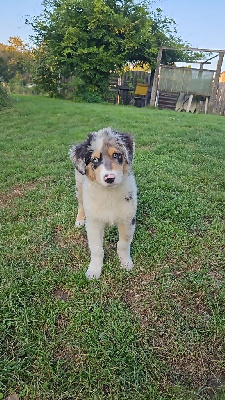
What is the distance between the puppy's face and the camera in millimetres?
→ 2572

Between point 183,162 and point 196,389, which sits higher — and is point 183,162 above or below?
above

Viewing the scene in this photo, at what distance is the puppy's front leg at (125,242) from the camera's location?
3062mm

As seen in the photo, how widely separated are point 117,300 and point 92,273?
1.46 feet

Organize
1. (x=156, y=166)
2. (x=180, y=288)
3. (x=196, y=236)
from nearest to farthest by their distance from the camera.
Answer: (x=180, y=288)
(x=196, y=236)
(x=156, y=166)

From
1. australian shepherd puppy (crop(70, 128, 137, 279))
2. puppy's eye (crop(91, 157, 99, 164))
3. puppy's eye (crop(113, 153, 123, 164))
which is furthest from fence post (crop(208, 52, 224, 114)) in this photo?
puppy's eye (crop(91, 157, 99, 164))

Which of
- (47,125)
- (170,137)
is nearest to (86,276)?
(170,137)

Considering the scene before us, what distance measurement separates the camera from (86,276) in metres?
3.03

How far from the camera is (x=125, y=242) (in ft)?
10.4

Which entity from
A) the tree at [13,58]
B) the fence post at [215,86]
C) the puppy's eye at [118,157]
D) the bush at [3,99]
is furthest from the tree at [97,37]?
the puppy's eye at [118,157]

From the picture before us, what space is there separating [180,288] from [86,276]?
0.91 m

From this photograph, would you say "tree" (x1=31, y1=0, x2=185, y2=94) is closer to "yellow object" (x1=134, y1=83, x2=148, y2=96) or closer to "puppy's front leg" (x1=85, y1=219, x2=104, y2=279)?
"yellow object" (x1=134, y1=83, x2=148, y2=96)

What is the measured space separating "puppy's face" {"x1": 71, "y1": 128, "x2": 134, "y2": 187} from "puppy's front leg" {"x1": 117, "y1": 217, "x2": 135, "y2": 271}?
57 centimetres

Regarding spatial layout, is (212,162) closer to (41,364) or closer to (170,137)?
→ (170,137)

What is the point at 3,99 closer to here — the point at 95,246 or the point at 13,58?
the point at 95,246
